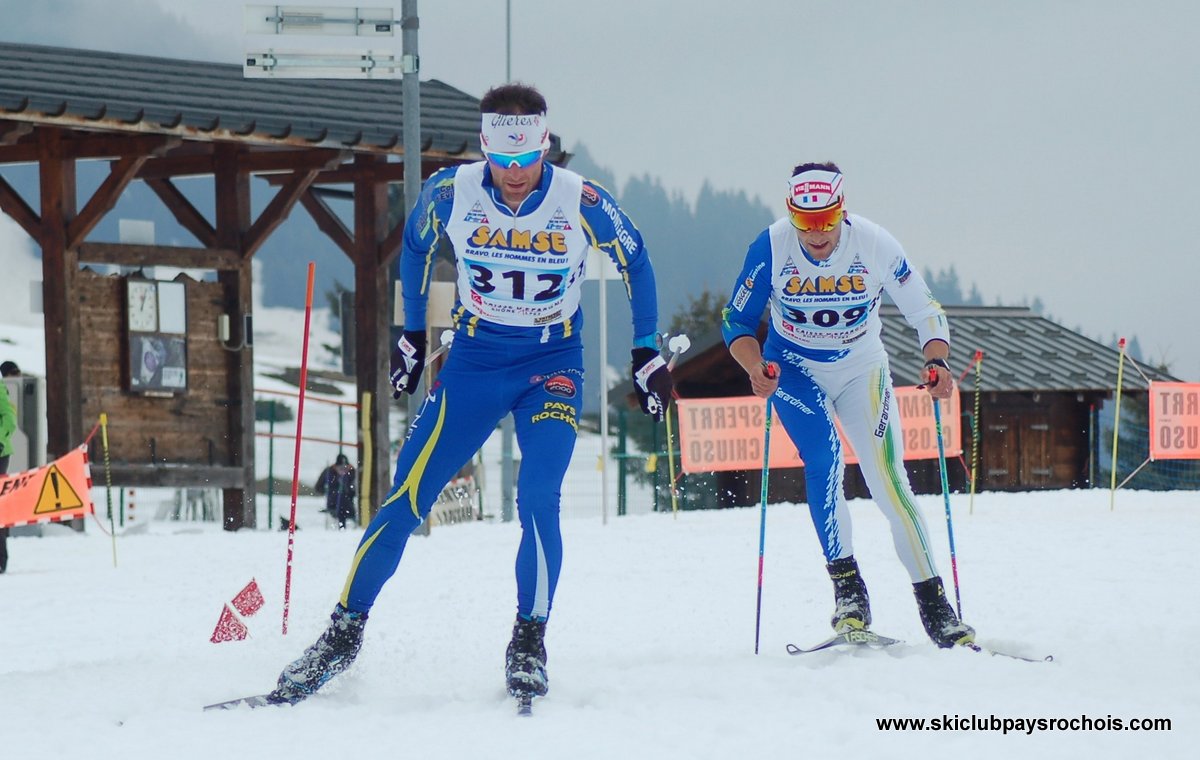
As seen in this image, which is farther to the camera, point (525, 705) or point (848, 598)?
point (848, 598)

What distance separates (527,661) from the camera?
546cm

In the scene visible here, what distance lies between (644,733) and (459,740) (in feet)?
1.86

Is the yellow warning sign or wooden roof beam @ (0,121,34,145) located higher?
wooden roof beam @ (0,121,34,145)

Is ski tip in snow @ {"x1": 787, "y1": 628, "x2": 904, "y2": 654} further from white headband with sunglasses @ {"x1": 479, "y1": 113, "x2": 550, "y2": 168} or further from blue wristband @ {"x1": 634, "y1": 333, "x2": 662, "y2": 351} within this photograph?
white headband with sunglasses @ {"x1": 479, "y1": 113, "x2": 550, "y2": 168}

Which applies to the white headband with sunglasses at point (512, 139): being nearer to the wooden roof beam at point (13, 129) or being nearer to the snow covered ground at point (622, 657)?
the snow covered ground at point (622, 657)

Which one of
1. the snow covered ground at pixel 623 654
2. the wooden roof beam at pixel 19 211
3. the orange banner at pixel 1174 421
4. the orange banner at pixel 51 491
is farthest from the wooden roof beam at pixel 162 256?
the orange banner at pixel 1174 421

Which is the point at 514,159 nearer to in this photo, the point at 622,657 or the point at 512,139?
the point at 512,139

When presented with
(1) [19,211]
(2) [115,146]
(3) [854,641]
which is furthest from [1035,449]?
(3) [854,641]

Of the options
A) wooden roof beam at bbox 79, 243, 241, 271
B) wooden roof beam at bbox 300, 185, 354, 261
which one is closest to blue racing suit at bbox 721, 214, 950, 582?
wooden roof beam at bbox 79, 243, 241, 271

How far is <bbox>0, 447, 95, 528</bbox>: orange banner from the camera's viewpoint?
12.3 meters

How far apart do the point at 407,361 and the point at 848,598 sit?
2064 mm

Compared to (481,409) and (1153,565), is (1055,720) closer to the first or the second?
(481,409)

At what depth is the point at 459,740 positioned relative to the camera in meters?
4.86

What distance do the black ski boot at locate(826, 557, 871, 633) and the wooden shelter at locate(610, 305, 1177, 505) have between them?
21465 mm
